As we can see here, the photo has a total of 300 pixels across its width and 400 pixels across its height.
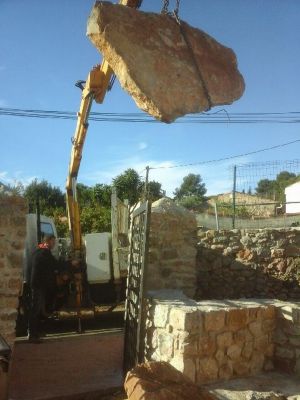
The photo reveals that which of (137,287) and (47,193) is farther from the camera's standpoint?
(47,193)

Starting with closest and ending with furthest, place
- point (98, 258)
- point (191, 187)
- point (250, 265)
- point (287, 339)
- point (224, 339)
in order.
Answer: point (224, 339) → point (287, 339) → point (250, 265) → point (98, 258) → point (191, 187)

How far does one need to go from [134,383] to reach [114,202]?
208 inches

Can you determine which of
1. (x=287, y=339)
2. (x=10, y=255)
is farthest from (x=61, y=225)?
(x=287, y=339)

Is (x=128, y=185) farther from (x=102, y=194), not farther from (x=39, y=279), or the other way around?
(x=39, y=279)

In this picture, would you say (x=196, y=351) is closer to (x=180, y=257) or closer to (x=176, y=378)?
(x=176, y=378)

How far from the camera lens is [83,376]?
5.33m

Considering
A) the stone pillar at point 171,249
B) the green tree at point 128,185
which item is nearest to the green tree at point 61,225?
the green tree at point 128,185

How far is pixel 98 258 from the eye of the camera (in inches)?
309

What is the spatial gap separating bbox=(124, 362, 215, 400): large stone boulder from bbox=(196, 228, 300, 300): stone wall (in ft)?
13.4

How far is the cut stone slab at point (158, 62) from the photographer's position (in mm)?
2539

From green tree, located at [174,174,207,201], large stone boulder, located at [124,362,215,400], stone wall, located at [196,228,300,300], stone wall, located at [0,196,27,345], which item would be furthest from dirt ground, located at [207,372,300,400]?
green tree, located at [174,174,207,201]

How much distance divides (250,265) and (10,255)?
172 inches

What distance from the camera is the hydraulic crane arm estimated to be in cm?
718

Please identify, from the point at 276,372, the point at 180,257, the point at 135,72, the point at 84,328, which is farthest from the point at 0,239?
the point at 84,328
